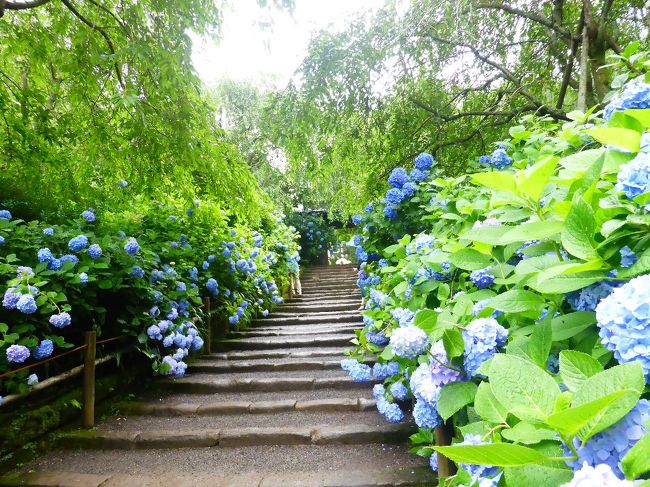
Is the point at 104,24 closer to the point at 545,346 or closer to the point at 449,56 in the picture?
the point at 449,56

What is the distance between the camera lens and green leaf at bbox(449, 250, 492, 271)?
994 millimetres

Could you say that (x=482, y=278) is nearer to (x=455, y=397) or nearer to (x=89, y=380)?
(x=455, y=397)

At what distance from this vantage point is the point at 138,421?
3.27 meters

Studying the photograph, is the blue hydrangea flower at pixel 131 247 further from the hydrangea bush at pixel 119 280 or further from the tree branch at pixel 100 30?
the tree branch at pixel 100 30

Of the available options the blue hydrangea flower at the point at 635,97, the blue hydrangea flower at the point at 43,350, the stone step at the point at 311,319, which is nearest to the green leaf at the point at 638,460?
the blue hydrangea flower at the point at 635,97

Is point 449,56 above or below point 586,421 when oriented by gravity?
above

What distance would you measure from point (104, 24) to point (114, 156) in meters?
1.37

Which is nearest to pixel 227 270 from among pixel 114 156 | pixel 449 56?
pixel 114 156

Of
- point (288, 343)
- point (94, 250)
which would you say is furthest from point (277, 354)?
point (94, 250)

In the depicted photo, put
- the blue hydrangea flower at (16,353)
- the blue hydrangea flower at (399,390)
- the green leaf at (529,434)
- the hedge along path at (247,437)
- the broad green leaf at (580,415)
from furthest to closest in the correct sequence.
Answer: the hedge along path at (247,437), the blue hydrangea flower at (16,353), the blue hydrangea flower at (399,390), the green leaf at (529,434), the broad green leaf at (580,415)

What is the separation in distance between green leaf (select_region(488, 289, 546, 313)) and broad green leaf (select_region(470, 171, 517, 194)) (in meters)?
0.19

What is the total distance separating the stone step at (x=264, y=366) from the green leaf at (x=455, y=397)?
3.46 m

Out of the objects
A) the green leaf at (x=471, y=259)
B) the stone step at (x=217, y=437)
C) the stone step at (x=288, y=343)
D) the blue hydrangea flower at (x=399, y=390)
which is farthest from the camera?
the stone step at (x=288, y=343)

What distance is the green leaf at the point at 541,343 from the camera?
2.10ft
